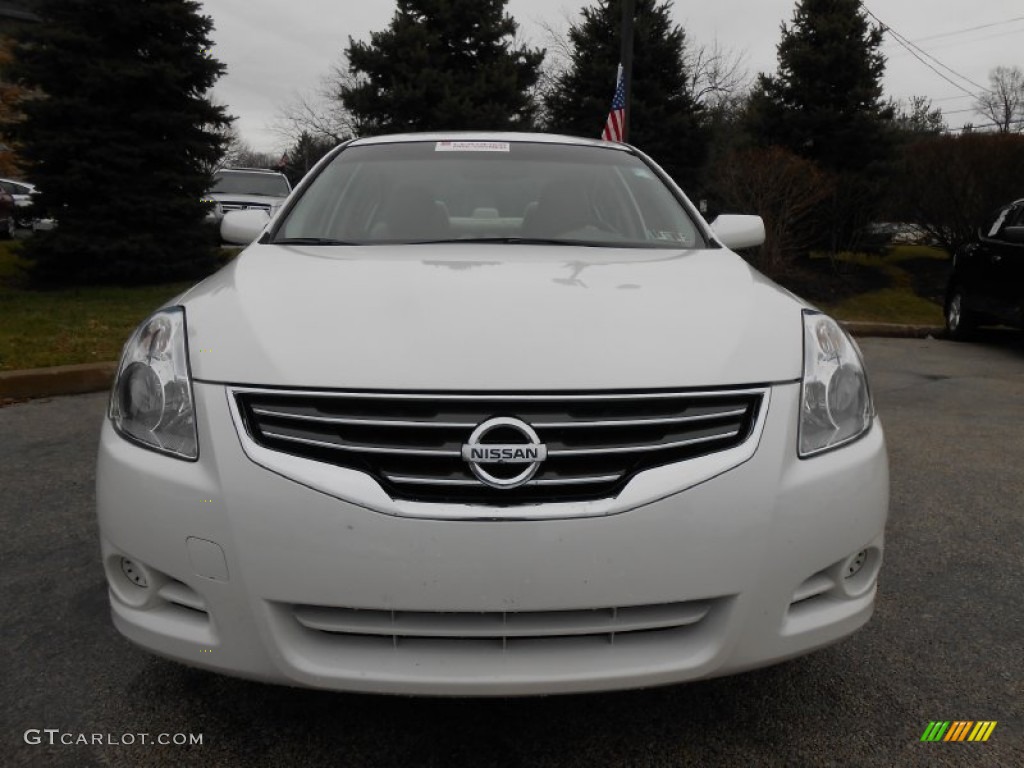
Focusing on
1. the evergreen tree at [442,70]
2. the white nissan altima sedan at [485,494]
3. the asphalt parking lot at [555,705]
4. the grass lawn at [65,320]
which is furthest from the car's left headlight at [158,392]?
the evergreen tree at [442,70]

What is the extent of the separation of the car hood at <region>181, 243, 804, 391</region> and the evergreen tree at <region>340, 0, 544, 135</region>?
15435 mm

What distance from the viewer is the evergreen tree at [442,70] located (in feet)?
55.2

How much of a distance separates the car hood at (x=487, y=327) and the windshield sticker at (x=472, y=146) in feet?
3.99

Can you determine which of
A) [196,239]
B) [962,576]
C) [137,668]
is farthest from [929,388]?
[196,239]

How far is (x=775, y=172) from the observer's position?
12.8m

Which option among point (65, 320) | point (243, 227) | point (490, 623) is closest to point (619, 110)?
point (65, 320)

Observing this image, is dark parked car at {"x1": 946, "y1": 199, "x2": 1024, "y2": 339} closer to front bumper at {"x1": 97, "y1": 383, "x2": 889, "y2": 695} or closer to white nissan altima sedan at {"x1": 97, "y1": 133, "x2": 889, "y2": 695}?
white nissan altima sedan at {"x1": 97, "y1": 133, "x2": 889, "y2": 695}

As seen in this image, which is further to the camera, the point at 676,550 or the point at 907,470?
the point at 907,470

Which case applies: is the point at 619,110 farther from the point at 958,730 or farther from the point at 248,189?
the point at 958,730

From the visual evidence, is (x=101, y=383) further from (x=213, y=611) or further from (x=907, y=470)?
(x=907, y=470)

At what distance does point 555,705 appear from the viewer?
1.95m

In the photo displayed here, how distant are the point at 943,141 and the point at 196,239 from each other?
42.8 feet

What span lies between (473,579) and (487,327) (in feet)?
1.73

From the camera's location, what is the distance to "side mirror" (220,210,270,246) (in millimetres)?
3020
